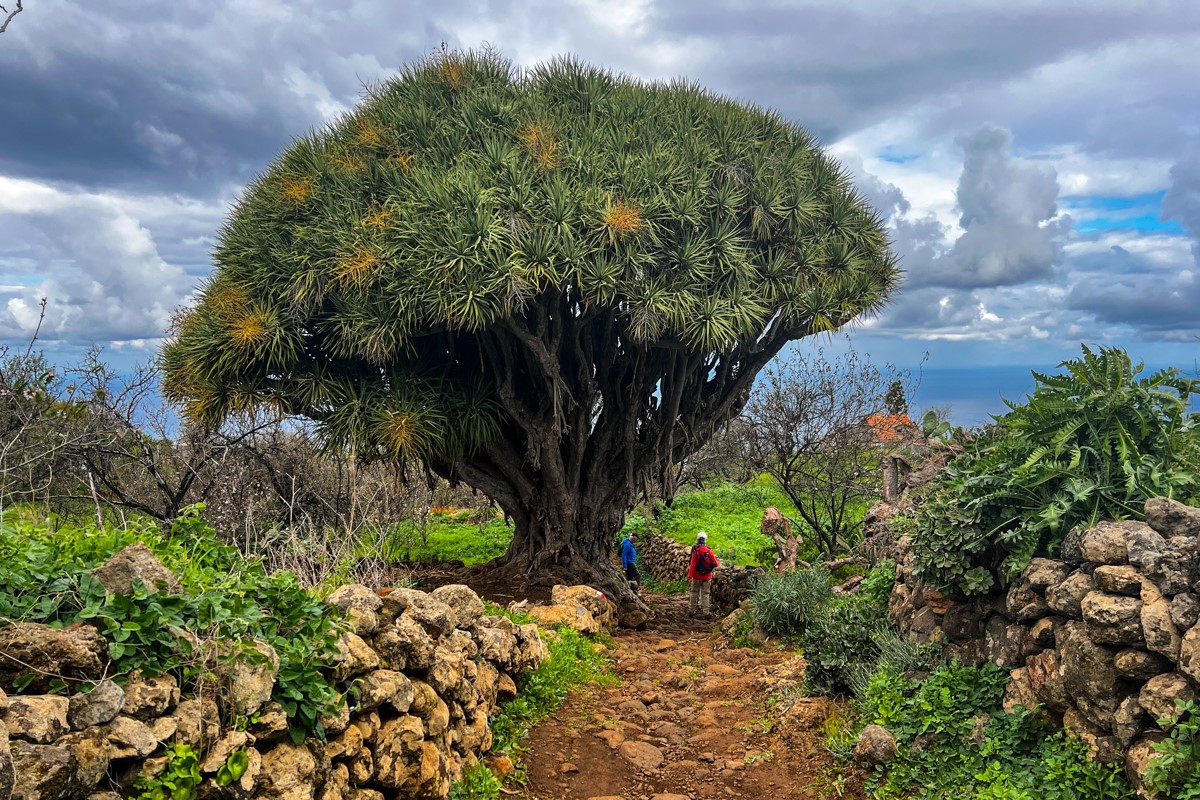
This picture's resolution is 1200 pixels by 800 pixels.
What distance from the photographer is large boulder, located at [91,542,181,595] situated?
12.4 feet

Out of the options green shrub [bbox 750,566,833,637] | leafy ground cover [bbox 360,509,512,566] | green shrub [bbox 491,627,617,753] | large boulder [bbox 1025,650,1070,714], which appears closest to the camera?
large boulder [bbox 1025,650,1070,714]

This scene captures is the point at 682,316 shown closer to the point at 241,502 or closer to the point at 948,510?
the point at 948,510

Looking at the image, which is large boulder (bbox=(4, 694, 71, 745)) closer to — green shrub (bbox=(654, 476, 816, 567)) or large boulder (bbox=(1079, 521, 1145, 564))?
large boulder (bbox=(1079, 521, 1145, 564))

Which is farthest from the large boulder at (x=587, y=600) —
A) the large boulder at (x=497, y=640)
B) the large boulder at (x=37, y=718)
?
the large boulder at (x=37, y=718)

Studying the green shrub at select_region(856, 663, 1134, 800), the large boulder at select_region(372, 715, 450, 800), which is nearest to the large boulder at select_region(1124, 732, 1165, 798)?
the green shrub at select_region(856, 663, 1134, 800)

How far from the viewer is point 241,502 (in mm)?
13258

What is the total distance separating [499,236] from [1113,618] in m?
7.92

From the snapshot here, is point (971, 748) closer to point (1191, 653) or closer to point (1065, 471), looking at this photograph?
point (1191, 653)

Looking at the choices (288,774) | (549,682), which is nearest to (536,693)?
(549,682)

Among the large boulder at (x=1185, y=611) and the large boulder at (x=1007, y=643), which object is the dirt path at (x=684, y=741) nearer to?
the large boulder at (x=1007, y=643)

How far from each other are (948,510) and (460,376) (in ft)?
26.9

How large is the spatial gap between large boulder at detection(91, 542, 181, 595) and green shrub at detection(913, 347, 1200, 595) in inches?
204

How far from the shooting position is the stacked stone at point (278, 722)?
309cm

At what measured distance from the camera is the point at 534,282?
10.4 m
